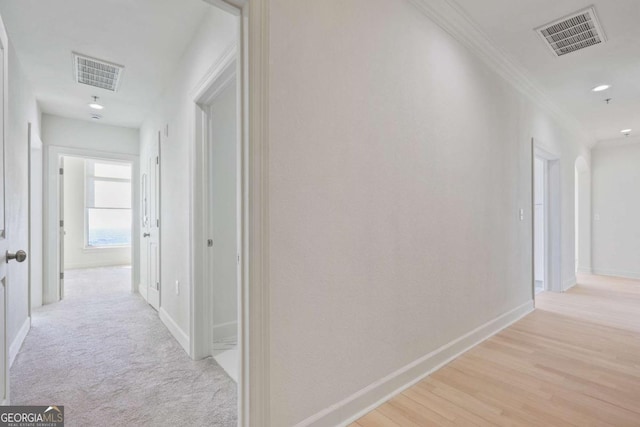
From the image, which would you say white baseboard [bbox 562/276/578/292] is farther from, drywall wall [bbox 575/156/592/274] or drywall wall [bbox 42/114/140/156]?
drywall wall [bbox 42/114/140/156]

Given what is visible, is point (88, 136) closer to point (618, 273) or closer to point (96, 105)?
point (96, 105)

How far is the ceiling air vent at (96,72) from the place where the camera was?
292 centimetres

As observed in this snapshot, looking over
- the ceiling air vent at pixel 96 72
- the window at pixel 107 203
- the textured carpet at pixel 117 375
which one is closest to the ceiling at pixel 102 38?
the ceiling air vent at pixel 96 72

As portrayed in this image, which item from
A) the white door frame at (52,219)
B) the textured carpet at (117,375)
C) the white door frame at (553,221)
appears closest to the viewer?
the textured carpet at (117,375)

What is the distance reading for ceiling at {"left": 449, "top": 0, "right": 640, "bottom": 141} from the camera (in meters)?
2.30

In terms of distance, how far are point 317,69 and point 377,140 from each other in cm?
55

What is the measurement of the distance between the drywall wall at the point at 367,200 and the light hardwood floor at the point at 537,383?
0.20m

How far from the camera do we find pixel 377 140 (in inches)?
72.7

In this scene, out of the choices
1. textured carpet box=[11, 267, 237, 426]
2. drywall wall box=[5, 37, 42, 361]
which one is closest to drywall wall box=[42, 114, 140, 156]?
drywall wall box=[5, 37, 42, 361]

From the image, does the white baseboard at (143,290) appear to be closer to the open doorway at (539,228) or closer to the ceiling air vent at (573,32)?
the ceiling air vent at (573,32)

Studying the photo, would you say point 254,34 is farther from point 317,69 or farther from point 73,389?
point 73,389

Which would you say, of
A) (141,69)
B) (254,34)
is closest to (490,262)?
(254,34)

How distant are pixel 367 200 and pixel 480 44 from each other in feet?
6.64

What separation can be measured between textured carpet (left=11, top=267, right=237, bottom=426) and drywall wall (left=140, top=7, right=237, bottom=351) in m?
0.33
